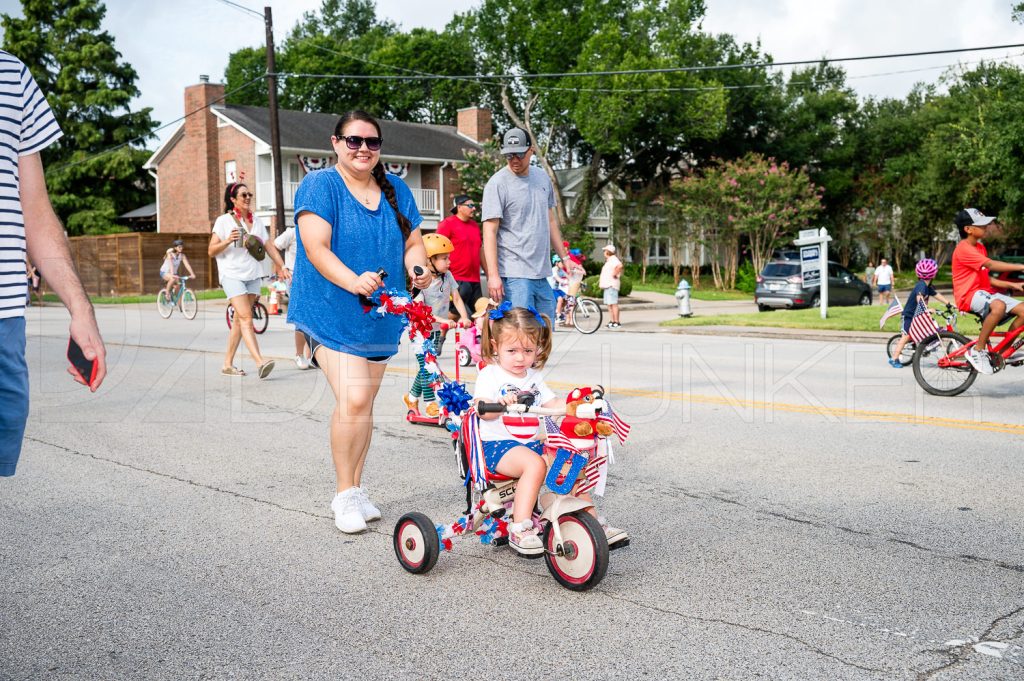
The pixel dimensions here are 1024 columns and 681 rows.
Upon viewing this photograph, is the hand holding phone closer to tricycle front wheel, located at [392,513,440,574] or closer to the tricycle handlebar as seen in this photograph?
the tricycle handlebar

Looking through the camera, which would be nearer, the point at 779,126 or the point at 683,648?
the point at 683,648

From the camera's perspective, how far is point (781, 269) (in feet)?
99.9

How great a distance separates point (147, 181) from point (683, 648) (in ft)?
193

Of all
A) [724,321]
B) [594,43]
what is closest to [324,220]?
[724,321]

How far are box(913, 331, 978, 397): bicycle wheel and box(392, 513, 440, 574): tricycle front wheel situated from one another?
22.8 feet

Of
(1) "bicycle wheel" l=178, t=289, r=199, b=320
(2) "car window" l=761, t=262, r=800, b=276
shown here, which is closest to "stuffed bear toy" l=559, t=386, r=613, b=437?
(1) "bicycle wheel" l=178, t=289, r=199, b=320

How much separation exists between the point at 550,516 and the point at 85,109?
58.3 m

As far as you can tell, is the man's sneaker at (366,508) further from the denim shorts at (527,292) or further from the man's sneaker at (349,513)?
the denim shorts at (527,292)

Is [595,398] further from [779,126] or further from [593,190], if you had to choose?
[779,126]

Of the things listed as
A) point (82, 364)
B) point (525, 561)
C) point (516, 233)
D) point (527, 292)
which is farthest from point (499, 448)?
point (516, 233)

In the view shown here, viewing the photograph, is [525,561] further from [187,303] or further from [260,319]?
[187,303]

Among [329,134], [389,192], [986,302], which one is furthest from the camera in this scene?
[329,134]

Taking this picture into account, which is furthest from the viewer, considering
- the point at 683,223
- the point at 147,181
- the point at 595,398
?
the point at 147,181

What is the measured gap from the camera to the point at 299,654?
3361 millimetres
